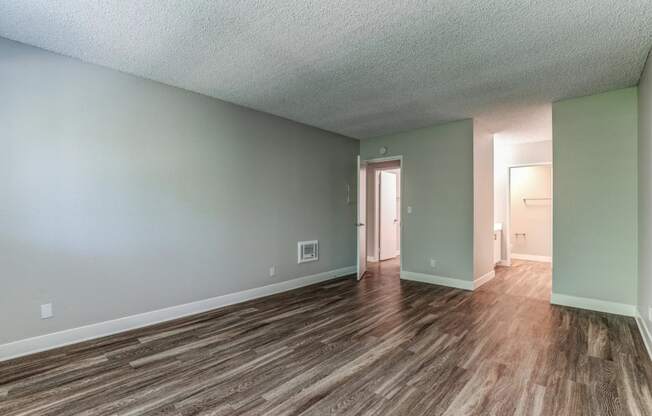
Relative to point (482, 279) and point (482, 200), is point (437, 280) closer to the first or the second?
point (482, 279)

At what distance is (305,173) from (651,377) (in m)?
4.23

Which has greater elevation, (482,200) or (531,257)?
(482,200)

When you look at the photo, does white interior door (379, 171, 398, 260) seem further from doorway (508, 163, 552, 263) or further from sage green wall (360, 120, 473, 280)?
doorway (508, 163, 552, 263)

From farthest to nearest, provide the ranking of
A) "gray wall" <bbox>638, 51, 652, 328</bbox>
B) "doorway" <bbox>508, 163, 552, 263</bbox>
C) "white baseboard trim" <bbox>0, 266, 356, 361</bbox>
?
"doorway" <bbox>508, 163, 552, 263</bbox> < "gray wall" <bbox>638, 51, 652, 328</bbox> < "white baseboard trim" <bbox>0, 266, 356, 361</bbox>

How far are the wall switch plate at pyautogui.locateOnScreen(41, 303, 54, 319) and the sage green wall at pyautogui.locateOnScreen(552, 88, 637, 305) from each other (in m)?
5.48

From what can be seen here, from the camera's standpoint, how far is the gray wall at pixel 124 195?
2.61m

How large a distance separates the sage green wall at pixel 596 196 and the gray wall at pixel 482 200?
99cm

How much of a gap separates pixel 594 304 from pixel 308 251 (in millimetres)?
3740

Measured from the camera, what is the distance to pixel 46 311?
8.88ft

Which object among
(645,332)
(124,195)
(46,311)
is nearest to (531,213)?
(645,332)

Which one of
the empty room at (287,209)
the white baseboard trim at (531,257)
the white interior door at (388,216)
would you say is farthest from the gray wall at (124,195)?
the white baseboard trim at (531,257)

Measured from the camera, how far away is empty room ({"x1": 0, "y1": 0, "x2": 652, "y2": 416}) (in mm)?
2150

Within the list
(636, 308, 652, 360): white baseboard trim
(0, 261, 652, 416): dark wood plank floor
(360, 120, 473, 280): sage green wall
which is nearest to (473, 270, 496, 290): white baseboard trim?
(360, 120, 473, 280): sage green wall

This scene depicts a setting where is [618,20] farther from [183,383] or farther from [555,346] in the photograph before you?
[183,383]
